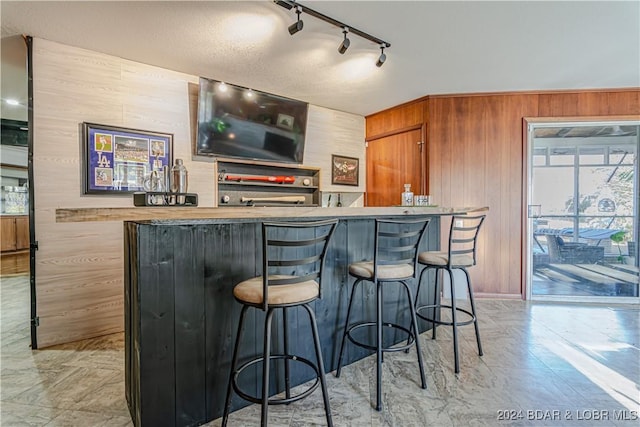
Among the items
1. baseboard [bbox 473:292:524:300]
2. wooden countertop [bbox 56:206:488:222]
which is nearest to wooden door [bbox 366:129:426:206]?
baseboard [bbox 473:292:524:300]

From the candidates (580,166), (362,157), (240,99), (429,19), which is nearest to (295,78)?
(240,99)

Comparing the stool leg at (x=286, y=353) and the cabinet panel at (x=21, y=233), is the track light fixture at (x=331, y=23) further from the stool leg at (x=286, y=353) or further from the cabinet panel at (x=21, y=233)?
the cabinet panel at (x=21, y=233)

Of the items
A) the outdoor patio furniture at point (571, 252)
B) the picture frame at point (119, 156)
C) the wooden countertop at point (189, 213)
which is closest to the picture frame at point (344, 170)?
the picture frame at point (119, 156)

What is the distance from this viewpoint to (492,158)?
4152mm

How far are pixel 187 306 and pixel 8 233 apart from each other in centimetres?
807

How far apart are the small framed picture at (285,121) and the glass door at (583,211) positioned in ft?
10.1

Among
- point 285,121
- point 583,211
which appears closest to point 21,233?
point 285,121

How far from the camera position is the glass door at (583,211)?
403cm

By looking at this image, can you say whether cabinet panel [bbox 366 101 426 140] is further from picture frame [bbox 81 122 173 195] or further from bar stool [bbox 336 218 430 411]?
picture frame [bbox 81 122 173 195]

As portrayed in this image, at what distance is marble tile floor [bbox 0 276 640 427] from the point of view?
72.0 inches

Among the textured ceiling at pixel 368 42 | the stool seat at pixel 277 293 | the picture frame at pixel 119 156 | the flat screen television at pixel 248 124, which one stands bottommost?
the stool seat at pixel 277 293

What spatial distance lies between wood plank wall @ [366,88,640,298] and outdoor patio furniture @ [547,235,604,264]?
1.60 ft

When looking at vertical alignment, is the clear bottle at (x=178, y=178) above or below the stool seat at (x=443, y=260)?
above

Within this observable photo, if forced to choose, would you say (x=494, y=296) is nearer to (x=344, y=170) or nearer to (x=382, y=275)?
(x=344, y=170)
